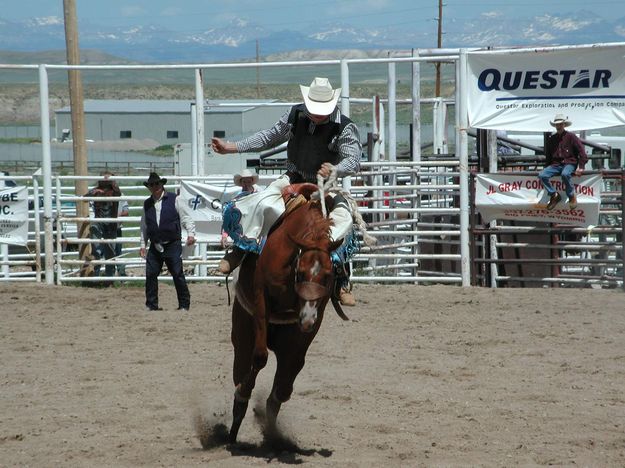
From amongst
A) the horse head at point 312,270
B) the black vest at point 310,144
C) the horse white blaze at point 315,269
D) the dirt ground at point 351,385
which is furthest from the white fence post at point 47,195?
the horse white blaze at point 315,269

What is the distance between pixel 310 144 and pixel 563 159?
728cm

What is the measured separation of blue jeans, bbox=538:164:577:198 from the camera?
13211 millimetres

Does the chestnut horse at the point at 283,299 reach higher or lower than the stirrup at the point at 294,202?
lower

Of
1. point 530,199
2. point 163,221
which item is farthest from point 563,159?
point 163,221

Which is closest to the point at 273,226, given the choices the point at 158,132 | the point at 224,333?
the point at 224,333

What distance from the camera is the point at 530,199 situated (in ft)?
44.7

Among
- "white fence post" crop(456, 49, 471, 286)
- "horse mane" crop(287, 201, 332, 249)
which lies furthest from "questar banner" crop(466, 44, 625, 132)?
"horse mane" crop(287, 201, 332, 249)

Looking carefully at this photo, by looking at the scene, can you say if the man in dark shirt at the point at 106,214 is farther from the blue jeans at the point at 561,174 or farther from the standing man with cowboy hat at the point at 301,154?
the standing man with cowboy hat at the point at 301,154

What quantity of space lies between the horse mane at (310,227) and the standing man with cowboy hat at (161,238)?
20.9 feet

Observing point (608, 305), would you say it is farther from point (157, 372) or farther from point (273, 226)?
point (273, 226)

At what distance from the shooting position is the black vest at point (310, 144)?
6727 mm

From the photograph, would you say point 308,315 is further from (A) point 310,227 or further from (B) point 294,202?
(B) point 294,202

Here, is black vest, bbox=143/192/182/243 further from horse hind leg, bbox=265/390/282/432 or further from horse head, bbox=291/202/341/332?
horse head, bbox=291/202/341/332

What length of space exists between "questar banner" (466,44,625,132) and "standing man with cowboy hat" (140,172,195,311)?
428 cm
